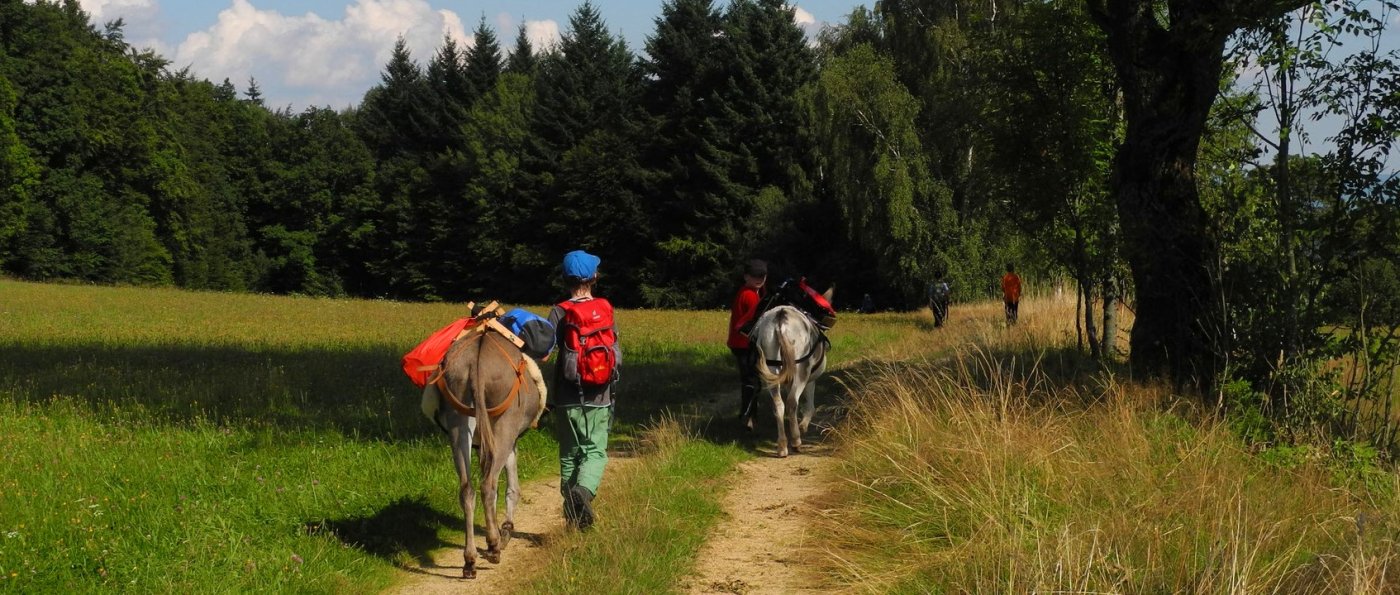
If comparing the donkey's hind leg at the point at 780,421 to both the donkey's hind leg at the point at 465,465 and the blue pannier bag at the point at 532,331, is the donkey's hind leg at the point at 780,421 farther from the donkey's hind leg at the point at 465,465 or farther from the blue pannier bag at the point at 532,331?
the donkey's hind leg at the point at 465,465

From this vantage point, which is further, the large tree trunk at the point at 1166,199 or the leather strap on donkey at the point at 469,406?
the large tree trunk at the point at 1166,199


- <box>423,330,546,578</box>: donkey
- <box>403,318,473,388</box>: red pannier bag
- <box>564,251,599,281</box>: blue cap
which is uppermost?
<box>564,251,599,281</box>: blue cap

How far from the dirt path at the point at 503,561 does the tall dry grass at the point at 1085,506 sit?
5.89ft

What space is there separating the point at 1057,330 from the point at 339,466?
13950 mm

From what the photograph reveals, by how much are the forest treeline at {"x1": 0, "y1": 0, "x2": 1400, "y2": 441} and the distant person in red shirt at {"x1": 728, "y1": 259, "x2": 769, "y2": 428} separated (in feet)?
12.5

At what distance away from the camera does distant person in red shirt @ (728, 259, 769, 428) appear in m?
11.8

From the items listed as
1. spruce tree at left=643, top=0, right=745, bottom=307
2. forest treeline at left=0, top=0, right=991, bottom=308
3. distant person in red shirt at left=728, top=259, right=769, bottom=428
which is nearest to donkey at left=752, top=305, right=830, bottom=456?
distant person in red shirt at left=728, top=259, right=769, bottom=428

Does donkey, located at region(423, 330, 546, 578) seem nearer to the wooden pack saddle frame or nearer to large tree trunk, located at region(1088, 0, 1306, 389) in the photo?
the wooden pack saddle frame

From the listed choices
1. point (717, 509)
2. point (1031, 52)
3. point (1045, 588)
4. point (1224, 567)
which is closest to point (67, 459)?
point (717, 509)

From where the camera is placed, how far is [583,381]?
7055 millimetres

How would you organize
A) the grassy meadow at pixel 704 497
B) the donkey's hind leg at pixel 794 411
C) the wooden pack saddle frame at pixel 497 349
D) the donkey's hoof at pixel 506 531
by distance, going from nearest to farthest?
the grassy meadow at pixel 704 497
the wooden pack saddle frame at pixel 497 349
the donkey's hoof at pixel 506 531
the donkey's hind leg at pixel 794 411

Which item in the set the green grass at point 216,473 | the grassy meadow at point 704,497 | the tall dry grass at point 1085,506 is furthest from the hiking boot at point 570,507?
the tall dry grass at point 1085,506

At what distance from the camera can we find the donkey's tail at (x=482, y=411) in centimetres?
645

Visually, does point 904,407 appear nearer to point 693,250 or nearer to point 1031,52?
point 1031,52
